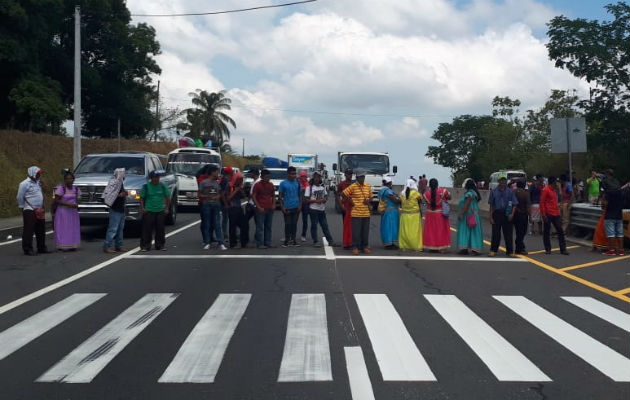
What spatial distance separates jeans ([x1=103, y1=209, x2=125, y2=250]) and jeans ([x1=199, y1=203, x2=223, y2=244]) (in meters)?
1.72

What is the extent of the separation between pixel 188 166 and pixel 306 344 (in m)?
23.3

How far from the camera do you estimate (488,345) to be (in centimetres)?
734

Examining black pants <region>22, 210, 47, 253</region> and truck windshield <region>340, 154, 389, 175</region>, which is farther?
truck windshield <region>340, 154, 389, 175</region>

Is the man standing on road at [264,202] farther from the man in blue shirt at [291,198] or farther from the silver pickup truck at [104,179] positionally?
the silver pickup truck at [104,179]

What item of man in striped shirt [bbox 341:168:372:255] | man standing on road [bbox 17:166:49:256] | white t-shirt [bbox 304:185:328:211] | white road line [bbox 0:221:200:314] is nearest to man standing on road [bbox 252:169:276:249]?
white t-shirt [bbox 304:185:328:211]

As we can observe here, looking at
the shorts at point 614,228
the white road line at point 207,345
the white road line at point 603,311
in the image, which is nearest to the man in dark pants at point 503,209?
the shorts at point 614,228

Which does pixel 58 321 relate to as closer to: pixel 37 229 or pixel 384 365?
pixel 384 365

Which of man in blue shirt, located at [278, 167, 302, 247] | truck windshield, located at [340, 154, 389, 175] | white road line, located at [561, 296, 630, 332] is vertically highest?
truck windshield, located at [340, 154, 389, 175]

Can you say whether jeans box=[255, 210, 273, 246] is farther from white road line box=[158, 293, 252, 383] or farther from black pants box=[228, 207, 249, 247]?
white road line box=[158, 293, 252, 383]

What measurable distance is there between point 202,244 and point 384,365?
Answer: 10.9 meters

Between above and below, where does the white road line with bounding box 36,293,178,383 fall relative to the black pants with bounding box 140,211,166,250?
below

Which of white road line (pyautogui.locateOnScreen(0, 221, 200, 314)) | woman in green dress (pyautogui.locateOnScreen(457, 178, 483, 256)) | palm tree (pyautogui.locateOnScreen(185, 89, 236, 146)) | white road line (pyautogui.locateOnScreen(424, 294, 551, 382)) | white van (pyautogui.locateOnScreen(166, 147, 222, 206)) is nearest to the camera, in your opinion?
white road line (pyautogui.locateOnScreen(424, 294, 551, 382))

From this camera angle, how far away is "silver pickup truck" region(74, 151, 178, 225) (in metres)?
17.7

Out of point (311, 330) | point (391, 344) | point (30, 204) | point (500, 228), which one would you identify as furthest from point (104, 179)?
point (391, 344)
